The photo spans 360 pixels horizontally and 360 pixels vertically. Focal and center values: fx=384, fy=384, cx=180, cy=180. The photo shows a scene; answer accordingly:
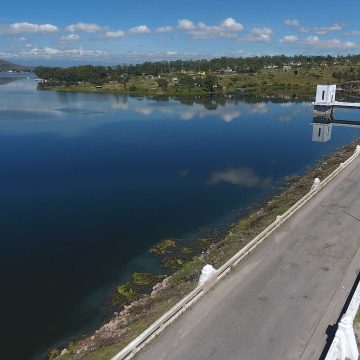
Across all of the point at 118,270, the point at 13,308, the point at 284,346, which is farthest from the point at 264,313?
the point at 13,308

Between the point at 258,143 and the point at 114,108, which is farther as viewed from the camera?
the point at 114,108

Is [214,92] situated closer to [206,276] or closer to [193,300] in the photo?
[206,276]

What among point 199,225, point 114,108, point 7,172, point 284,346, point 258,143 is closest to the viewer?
point 284,346

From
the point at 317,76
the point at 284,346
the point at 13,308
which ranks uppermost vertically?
the point at 317,76

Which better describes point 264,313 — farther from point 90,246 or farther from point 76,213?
point 76,213

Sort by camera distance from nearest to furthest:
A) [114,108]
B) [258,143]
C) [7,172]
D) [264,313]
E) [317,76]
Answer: [264,313]
[7,172]
[258,143]
[114,108]
[317,76]

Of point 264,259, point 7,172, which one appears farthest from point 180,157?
point 264,259

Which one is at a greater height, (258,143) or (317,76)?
(317,76)
